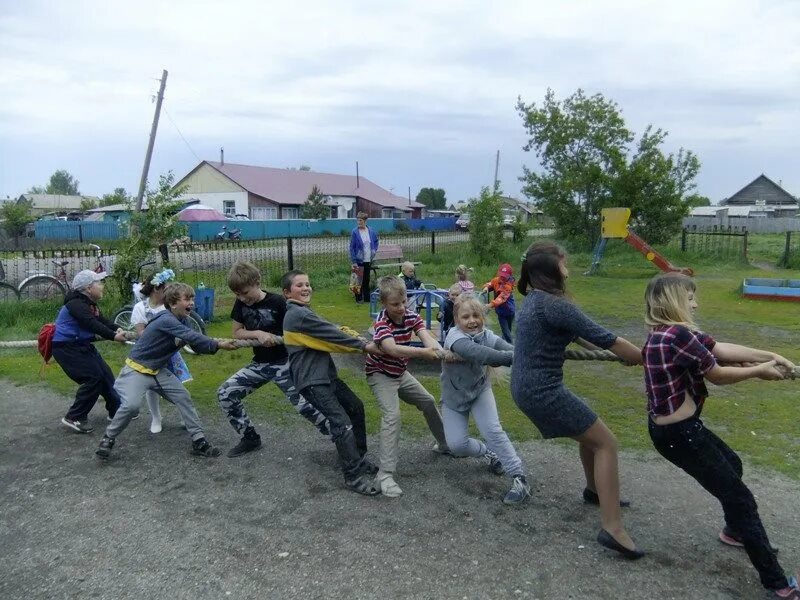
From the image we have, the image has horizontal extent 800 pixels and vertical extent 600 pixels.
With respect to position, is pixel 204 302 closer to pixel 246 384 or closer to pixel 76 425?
pixel 76 425

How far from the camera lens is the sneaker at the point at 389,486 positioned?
15.7 feet

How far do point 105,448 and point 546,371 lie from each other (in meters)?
3.73

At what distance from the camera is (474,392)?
4828mm

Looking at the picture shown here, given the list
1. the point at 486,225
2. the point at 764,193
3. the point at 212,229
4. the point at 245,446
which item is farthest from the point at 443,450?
the point at 764,193

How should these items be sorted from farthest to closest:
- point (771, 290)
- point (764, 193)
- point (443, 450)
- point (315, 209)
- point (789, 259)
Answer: point (764, 193) → point (315, 209) → point (789, 259) → point (771, 290) → point (443, 450)

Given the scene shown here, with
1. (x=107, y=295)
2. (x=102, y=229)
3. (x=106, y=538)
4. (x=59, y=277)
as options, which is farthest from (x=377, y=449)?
(x=102, y=229)

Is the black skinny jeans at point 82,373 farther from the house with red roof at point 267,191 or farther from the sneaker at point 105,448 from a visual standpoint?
the house with red roof at point 267,191

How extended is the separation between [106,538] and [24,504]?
39.4 inches

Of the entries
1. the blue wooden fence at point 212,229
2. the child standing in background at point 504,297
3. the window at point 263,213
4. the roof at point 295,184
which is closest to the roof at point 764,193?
the roof at point 295,184

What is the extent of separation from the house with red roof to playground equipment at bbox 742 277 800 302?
4241 cm

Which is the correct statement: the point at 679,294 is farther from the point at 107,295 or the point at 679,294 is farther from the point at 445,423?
the point at 107,295

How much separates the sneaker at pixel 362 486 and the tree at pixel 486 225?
657 inches

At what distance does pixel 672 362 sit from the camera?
11.3 ft

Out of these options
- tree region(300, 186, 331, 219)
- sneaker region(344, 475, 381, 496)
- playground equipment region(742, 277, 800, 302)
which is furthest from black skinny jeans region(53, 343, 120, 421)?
tree region(300, 186, 331, 219)
